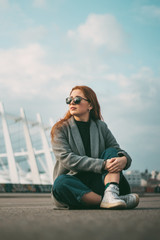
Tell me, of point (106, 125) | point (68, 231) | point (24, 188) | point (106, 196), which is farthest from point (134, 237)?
point (24, 188)

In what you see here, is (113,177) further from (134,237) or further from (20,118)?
(20,118)

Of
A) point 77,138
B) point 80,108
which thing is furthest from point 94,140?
point 80,108

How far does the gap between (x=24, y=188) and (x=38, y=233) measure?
22.4 metres

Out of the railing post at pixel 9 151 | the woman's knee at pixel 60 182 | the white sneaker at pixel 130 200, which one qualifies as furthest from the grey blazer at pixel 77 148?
the railing post at pixel 9 151

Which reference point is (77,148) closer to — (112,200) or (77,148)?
(77,148)

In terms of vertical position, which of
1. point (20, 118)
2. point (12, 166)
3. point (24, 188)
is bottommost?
point (24, 188)

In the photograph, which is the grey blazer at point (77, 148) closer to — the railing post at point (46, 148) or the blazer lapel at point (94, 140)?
the blazer lapel at point (94, 140)

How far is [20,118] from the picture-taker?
27.5 m

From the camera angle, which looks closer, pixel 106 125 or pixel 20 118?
pixel 106 125

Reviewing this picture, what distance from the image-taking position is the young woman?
9.80ft

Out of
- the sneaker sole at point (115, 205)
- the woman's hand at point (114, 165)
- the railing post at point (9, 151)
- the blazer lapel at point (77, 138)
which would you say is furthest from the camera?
the railing post at point (9, 151)

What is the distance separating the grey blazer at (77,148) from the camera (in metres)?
3.06

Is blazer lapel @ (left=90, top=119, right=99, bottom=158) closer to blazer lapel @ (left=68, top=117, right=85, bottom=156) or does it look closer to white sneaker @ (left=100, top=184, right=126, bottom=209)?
blazer lapel @ (left=68, top=117, right=85, bottom=156)

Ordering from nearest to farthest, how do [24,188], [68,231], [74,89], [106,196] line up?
1. [68,231]
2. [106,196]
3. [74,89]
4. [24,188]
